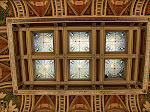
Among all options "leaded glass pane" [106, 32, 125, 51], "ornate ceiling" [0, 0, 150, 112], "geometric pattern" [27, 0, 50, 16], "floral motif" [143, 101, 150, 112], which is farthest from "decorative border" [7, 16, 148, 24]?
"floral motif" [143, 101, 150, 112]

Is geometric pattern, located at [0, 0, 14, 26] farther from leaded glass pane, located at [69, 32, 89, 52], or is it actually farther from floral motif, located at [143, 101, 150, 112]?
floral motif, located at [143, 101, 150, 112]

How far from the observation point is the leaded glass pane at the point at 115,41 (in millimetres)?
7633

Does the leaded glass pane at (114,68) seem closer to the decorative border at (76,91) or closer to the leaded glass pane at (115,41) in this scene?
the leaded glass pane at (115,41)

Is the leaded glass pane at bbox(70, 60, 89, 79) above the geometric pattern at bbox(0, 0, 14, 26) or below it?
below

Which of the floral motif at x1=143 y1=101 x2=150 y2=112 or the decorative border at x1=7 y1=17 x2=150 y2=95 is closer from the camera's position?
the decorative border at x1=7 y1=17 x2=150 y2=95

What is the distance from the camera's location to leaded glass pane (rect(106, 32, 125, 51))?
7.63m

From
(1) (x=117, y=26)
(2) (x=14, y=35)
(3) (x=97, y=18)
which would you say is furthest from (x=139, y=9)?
(2) (x=14, y=35)

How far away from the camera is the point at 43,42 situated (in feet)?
Result: 25.2

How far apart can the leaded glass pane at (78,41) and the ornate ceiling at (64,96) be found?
1.29 meters

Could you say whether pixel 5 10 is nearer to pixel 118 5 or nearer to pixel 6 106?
pixel 6 106

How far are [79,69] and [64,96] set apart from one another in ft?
6.40

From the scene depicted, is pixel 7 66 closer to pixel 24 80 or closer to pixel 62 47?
pixel 24 80

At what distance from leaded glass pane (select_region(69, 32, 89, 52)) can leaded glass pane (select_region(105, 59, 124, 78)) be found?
1761 millimetres

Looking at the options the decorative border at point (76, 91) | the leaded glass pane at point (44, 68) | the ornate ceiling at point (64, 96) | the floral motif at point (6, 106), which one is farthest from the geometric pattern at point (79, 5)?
the floral motif at point (6, 106)
